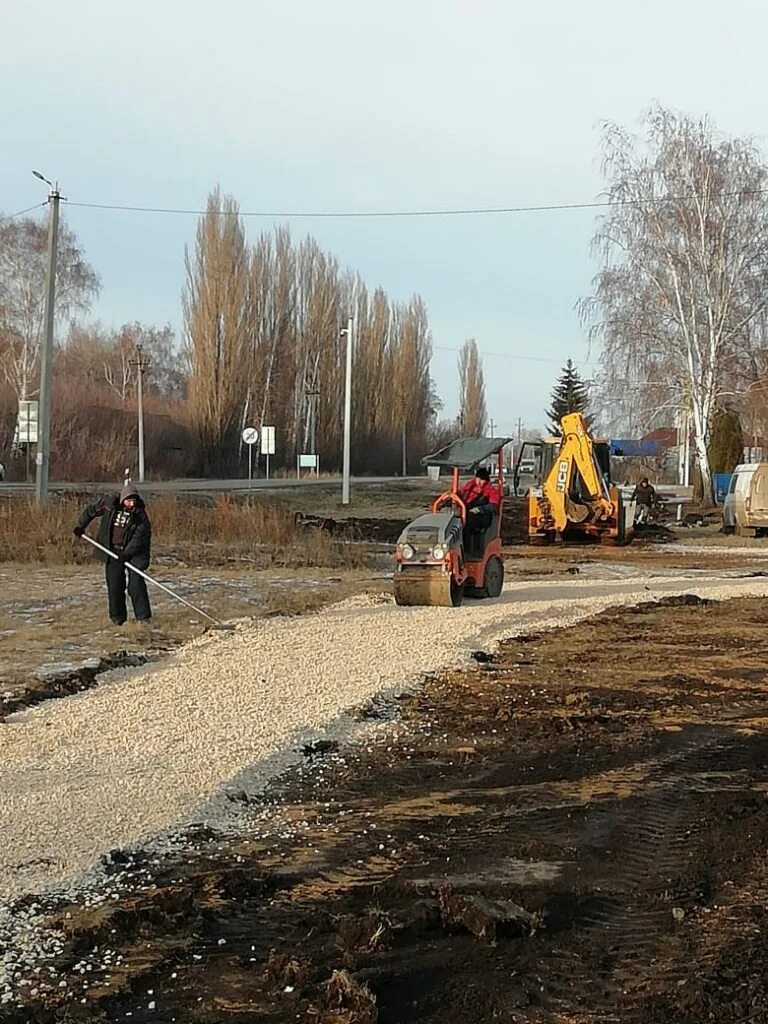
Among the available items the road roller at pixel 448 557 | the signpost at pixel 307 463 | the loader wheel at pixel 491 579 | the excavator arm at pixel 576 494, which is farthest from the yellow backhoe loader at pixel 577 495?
the signpost at pixel 307 463

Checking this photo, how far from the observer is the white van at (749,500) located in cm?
3091

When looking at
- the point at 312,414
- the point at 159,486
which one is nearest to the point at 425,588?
the point at 159,486

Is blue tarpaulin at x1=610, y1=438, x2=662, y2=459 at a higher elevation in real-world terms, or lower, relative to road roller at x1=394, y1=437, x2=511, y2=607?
higher

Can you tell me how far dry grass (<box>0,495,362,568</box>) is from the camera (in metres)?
21.5

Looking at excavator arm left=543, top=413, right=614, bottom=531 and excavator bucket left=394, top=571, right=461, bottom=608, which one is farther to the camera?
excavator arm left=543, top=413, right=614, bottom=531

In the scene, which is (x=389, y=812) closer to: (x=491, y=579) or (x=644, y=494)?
(x=491, y=579)

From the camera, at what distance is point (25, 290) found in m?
57.2

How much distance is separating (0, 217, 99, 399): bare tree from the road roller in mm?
44280

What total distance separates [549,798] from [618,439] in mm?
34927

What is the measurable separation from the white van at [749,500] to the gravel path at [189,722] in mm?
17318

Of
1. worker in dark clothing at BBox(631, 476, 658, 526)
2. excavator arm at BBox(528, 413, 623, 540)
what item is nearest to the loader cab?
excavator arm at BBox(528, 413, 623, 540)

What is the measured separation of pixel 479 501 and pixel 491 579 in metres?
1.17

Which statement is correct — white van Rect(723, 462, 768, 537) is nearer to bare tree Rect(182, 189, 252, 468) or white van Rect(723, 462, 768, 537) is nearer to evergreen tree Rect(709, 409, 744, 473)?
evergreen tree Rect(709, 409, 744, 473)

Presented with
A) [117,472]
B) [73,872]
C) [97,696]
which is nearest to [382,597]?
[97,696]
